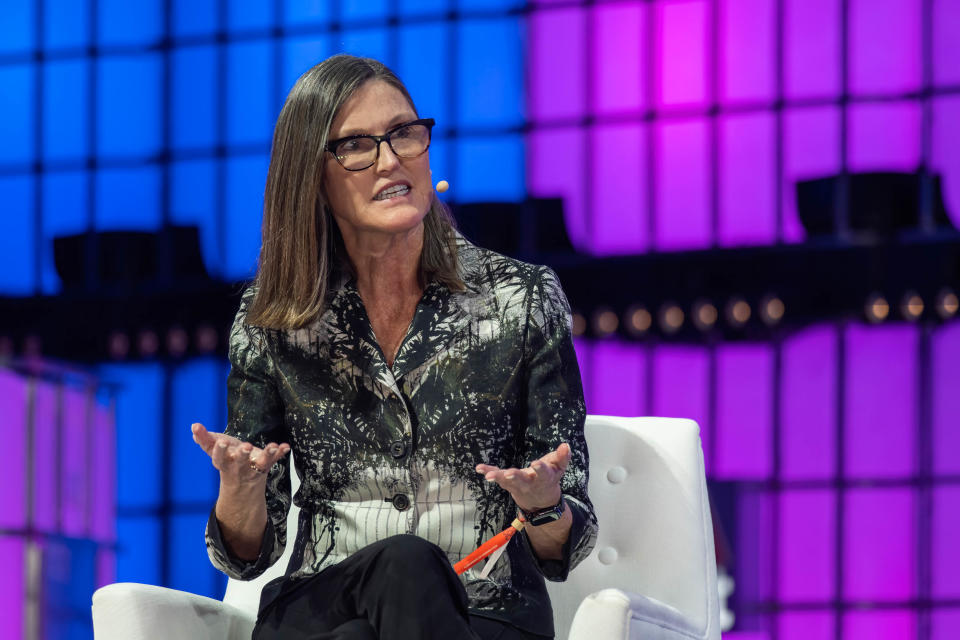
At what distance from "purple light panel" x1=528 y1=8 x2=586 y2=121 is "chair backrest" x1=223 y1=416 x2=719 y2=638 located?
22.3 feet

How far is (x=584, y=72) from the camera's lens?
8664mm

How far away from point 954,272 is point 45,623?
5.49m

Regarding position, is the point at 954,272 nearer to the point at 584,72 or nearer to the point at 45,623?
the point at 584,72

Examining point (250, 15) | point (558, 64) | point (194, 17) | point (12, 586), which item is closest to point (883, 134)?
point (558, 64)

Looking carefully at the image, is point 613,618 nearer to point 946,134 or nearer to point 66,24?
point 946,134

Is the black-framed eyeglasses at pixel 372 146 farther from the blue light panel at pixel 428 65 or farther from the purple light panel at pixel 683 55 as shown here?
the blue light panel at pixel 428 65

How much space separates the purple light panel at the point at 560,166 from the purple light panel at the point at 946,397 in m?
2.29

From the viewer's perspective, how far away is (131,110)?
9.70m

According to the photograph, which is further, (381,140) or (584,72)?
(584,72)

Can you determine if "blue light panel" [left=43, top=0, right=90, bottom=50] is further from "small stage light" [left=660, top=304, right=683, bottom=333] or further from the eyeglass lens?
the eyeglass lens

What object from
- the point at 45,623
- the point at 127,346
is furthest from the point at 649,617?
the point at 127,346

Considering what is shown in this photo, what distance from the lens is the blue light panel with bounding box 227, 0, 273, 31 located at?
949 cm

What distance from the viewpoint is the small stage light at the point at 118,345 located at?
9.04 metres

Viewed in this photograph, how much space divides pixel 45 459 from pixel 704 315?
3.95m
